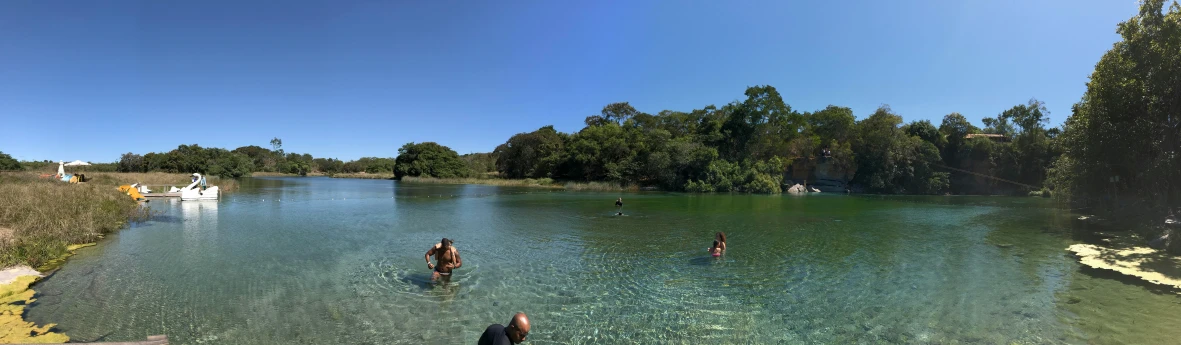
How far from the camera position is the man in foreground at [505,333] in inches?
158

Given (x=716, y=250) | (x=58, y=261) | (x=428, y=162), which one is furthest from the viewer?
(x=428, y=162)

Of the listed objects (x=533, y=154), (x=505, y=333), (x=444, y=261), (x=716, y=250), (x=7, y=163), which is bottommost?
(x=716, y=250)

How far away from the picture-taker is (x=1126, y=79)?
640 inches

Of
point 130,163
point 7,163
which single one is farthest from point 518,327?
point 130,163

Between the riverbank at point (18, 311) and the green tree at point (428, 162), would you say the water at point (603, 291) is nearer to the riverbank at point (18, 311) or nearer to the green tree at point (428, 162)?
the riverbank at point (18, 311)

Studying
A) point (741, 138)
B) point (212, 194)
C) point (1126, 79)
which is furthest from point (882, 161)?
point (212, 194)

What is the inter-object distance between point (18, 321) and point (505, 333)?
31.0 feet

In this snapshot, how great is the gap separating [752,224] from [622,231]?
24.5 ft

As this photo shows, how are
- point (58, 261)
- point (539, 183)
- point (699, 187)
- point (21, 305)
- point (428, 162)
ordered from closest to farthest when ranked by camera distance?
point (21, 305) → point (58, 261) → point (699, 187) → point (539, 183) → point (428, 162)

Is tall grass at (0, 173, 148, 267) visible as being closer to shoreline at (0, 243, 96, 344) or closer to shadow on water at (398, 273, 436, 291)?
shoreline at (0, 243, 96, 344)

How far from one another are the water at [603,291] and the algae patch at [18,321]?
26 centimetres

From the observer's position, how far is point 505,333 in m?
4.15

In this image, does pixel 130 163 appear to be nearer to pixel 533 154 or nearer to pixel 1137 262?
pixel 533 154

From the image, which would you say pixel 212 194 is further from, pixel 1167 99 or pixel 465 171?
pixel 465 171
